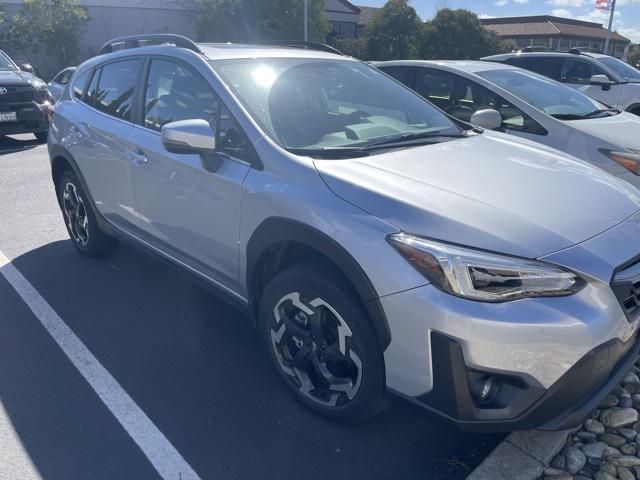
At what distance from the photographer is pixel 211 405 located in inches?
112

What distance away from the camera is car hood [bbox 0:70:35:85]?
976cm

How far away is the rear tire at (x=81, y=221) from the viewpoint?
177 inches

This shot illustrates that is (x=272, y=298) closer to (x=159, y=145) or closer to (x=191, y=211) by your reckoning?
(x=191, y=211)

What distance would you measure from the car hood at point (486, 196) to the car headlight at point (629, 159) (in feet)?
6.56

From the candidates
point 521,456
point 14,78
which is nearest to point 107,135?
point 521,456

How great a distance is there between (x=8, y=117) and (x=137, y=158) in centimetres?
783

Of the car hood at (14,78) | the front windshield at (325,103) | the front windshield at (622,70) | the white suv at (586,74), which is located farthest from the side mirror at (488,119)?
the car hood at (14,78)

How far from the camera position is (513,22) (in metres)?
55.0

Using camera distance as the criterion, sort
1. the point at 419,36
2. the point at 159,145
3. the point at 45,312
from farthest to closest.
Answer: the point at 419,36
the point at 45,312
the point at 159,145

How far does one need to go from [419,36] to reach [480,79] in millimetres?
27136

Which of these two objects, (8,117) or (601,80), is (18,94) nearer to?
(8,117)

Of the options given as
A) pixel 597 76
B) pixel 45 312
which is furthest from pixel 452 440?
pixel 597 76

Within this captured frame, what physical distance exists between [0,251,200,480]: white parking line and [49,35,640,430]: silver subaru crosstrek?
670 mm

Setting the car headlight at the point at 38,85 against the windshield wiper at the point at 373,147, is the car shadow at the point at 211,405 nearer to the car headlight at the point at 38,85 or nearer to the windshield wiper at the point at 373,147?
the windshield wiper at the point at 373,147
